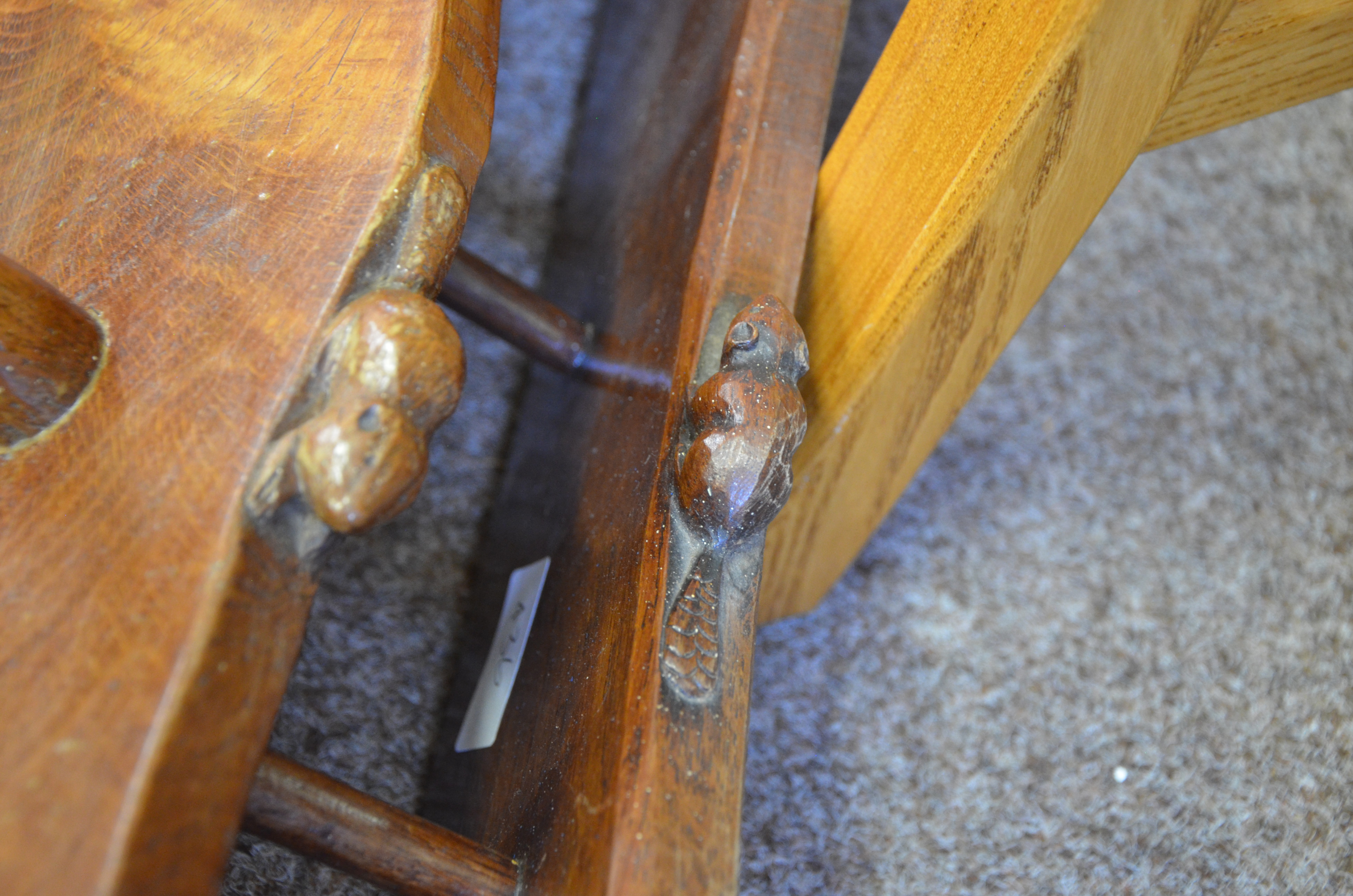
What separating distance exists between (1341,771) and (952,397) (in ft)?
1.54

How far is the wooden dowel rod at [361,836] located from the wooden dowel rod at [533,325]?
30 centimetres

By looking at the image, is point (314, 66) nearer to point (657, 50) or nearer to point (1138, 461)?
point (657, 50)

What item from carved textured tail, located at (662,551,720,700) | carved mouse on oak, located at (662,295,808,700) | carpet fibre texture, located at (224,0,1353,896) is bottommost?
carpet fibre texture, located at (224,0,1353,896)

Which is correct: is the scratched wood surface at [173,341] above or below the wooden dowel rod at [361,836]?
above

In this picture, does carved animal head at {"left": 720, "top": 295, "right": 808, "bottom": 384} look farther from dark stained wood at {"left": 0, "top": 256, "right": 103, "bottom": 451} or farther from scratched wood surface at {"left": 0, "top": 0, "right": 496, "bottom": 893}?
dark stained wood at {"left": 0, "top": 256, "right": 103, "bottom": 451}

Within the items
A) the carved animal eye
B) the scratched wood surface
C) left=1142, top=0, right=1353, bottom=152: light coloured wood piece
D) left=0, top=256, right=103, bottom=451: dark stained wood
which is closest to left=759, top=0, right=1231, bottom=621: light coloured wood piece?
left=1142, top=0, right=1353, bottom=152: light coloured wood piece

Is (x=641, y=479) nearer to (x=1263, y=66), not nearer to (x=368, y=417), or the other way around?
(x=368, y=417)

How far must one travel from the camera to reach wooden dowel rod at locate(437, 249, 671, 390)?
69 centimetres

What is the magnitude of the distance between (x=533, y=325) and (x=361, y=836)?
0.40 metres

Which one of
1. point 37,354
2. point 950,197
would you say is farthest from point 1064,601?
point 37,354

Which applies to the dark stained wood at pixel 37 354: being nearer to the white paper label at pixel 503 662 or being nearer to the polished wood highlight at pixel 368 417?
the polished wood highlight at pixel 368 417

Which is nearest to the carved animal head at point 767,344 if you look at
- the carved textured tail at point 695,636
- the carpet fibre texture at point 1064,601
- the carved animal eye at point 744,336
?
the carved animal eye at point 744,336

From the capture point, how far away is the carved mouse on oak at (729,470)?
467mm

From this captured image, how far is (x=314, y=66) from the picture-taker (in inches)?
20.3
